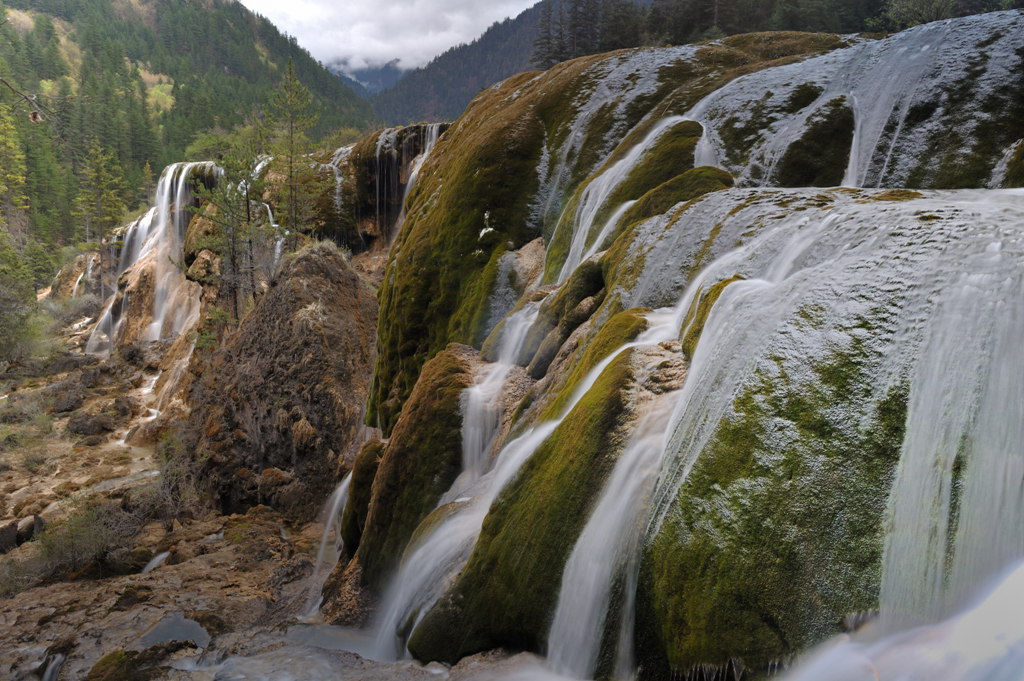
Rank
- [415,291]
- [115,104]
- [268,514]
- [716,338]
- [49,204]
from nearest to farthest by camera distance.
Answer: [716,338] < [268,514] < [415,291] < [49,204] < [115,104]

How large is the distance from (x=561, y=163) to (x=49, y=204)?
70833 mm

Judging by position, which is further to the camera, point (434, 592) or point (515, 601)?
point (434, 592)

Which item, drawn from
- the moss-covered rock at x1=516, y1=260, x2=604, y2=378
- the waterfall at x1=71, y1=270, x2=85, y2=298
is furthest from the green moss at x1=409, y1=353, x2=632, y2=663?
the waterfall at x1=71, y1=270, x2=85, y2=298

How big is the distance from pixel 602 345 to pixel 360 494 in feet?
19.9

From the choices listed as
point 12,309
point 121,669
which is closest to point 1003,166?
point 121,669

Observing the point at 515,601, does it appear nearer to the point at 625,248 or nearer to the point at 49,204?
the point at 625,248

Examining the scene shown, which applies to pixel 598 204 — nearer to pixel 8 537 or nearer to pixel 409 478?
pixel 409 478

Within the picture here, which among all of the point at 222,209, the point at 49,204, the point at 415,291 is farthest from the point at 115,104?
the point at 415,291

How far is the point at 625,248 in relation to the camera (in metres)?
9.02

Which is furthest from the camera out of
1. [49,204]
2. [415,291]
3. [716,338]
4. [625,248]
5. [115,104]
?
[115,104]

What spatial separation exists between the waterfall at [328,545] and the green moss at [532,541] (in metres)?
4.41

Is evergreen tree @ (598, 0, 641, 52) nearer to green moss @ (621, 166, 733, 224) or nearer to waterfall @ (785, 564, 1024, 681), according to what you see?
green moss @ (621, 166, 733, 224)

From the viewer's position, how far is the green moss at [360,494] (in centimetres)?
1036

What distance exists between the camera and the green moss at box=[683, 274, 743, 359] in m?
5.72
